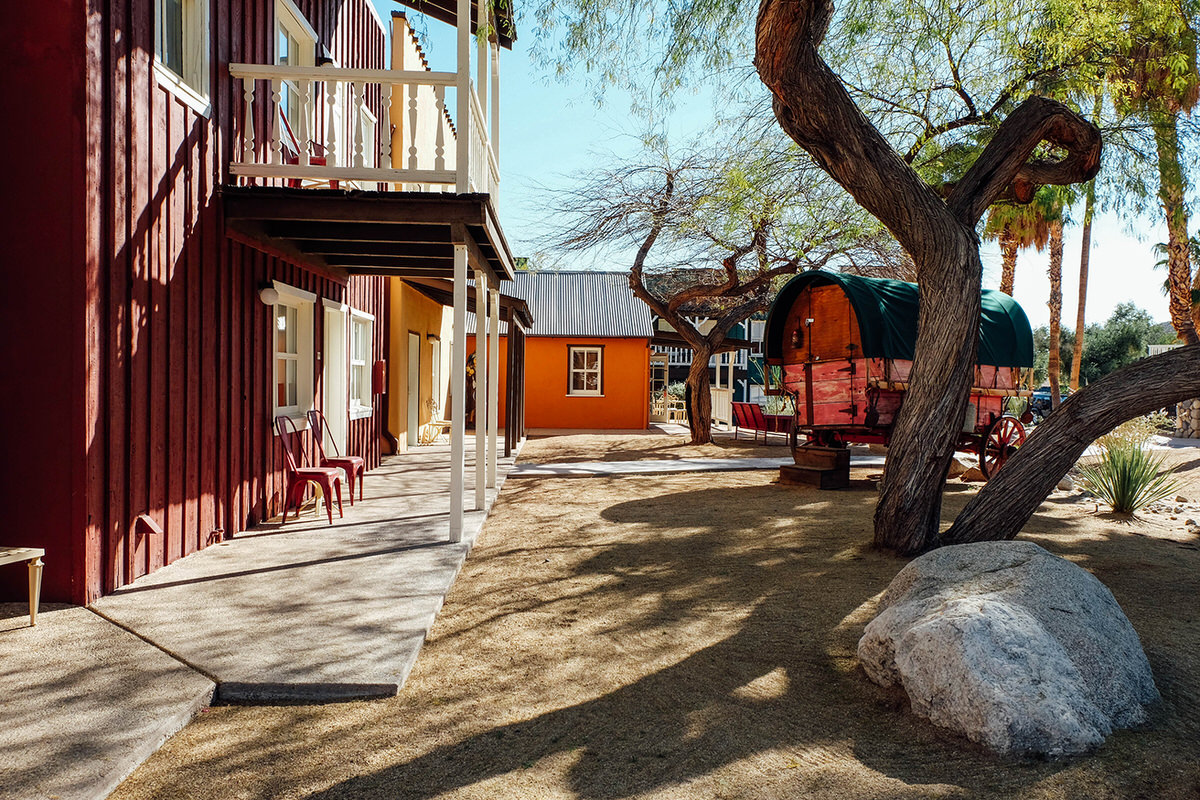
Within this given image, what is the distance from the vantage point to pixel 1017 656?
10.6 feet

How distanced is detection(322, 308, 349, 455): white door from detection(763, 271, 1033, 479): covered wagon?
5560 millimetres


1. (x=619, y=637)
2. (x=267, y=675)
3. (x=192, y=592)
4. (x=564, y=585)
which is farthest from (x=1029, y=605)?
(x=192, y=592)

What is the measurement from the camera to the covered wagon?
960 centimetres

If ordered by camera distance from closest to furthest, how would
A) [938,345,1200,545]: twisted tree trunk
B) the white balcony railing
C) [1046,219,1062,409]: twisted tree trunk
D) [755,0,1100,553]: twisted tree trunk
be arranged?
[938,345,1200,545]: twisted tree trunk
[755,0,1100,553]: twisted tree trunk
the white balcony railing
[1046,219,1062,409]: twisted tree trunk

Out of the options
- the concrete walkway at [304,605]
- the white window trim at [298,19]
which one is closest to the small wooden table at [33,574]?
the concrete walkway at [304,605]

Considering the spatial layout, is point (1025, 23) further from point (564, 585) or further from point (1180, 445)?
point (1180, 445)

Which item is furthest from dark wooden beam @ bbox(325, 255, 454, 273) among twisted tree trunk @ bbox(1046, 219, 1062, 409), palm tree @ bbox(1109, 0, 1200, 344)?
twisted tree trunk @ bbox(1046, 219, 1062, 409)

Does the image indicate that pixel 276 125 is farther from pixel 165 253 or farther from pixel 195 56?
pixel 165 253

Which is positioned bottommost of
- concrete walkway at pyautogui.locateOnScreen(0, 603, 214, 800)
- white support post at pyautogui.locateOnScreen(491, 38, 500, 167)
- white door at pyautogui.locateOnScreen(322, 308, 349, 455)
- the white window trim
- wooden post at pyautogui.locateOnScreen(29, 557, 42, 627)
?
concrete walkway at pyautogui.locateOnScreen(0, 603, 214, 800)

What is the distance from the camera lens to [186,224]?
18.6 ft

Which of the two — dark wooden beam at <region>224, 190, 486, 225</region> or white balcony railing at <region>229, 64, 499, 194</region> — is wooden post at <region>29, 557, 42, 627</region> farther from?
white balcony railing at <region>229, 64, 499, 194</region>

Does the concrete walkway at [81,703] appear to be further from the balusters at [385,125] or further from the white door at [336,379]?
the white door at [336,379]

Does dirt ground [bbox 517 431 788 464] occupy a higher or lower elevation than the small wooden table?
lower

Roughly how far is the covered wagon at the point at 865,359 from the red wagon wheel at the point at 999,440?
0.01 m
